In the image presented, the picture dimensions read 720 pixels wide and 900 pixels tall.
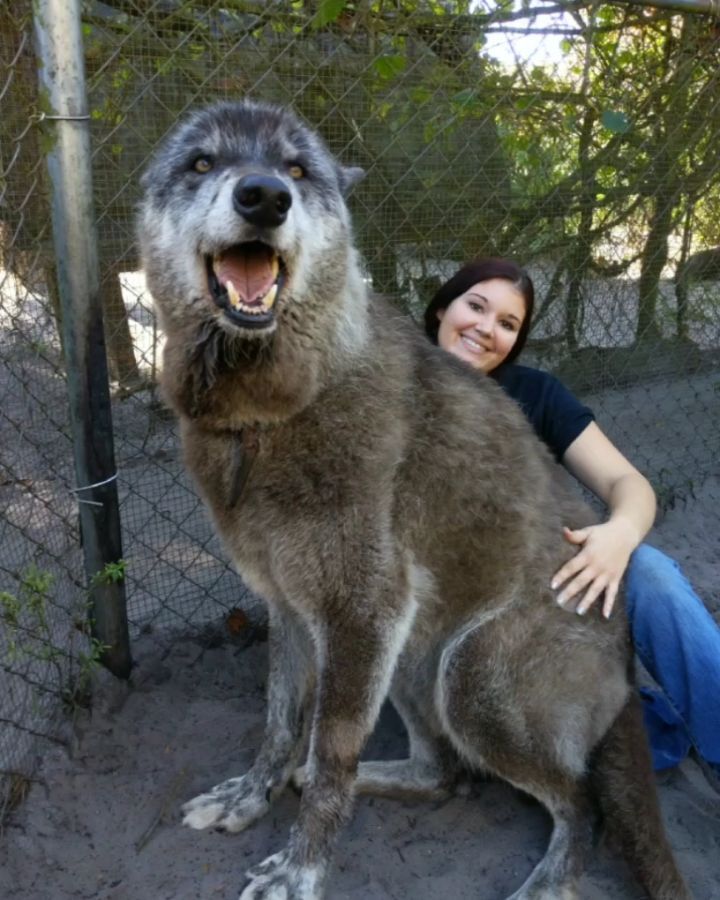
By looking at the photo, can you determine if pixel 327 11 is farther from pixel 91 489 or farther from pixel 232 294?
pixel 91 489

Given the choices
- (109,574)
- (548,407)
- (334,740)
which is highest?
(548,407)

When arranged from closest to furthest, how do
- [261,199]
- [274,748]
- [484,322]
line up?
[261,199], [274,748], [484,322]

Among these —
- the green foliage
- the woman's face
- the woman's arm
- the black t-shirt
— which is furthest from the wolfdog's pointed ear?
the woman's arm

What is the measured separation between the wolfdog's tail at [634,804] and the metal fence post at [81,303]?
1.63 meters

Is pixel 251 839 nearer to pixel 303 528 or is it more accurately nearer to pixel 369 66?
pixel 303 528

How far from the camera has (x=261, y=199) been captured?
73.7 inches

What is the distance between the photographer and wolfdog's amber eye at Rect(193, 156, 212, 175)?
217 cm

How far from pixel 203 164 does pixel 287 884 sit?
193 centimetres

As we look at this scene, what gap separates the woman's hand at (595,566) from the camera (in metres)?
2.33

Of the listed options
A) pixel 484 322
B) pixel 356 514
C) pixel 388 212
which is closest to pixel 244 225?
A: pixel 356 514

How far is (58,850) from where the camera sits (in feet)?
7.46

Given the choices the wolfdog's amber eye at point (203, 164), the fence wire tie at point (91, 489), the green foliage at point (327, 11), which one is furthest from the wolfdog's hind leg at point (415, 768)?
the green foliage at point (327, 11)

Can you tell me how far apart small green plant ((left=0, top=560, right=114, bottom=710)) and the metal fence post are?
0.06 m

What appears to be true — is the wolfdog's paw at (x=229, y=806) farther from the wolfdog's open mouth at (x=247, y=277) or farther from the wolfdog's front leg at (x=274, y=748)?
the wolfdog's open mouth at (x=247, y=277)
